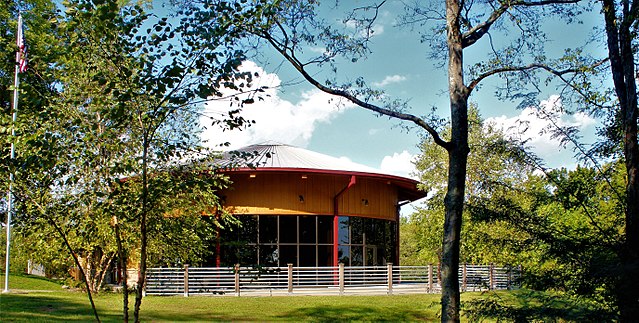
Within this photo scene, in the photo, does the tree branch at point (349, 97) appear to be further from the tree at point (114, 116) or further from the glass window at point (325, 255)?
the glass window at point (325, 255)

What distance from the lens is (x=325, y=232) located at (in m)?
21.0

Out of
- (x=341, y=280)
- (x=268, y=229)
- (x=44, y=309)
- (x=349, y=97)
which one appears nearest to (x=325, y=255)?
(x=268, y=229)

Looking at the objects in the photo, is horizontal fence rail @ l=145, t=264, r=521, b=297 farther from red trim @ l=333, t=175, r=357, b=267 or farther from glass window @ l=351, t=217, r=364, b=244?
glass window @ l=351, t=217, r=364, b=244

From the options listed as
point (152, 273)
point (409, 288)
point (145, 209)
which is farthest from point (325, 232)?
point (145, 209)

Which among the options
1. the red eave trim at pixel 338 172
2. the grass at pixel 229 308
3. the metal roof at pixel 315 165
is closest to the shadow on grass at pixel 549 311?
the grass at pixel 229 308

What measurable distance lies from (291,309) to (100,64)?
10893mm

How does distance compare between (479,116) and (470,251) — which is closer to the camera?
(470,251)

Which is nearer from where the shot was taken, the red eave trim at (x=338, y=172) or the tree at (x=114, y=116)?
the tree at (x=114, y=116)

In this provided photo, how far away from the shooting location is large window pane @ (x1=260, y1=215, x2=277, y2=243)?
2042cm

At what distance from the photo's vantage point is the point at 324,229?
20984mm

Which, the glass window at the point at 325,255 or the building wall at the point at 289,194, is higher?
the building wall at the point at 289,194

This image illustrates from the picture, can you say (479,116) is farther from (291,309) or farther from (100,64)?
(100,64)

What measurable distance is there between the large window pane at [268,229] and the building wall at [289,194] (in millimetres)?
330

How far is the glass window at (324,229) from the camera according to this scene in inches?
824
